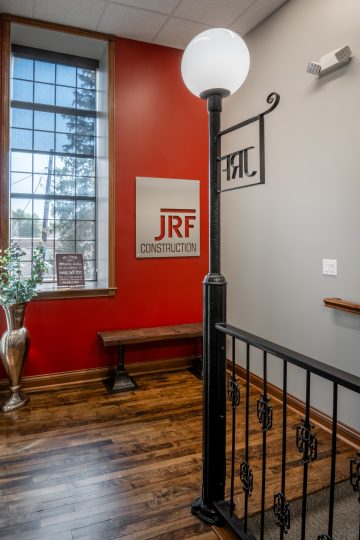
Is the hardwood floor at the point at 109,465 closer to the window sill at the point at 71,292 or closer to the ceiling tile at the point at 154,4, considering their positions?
the window sill at the point at 71,292

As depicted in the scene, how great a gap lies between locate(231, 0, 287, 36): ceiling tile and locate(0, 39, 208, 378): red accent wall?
0.72 m

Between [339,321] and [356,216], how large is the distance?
734 mm

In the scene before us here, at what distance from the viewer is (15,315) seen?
3.06 m

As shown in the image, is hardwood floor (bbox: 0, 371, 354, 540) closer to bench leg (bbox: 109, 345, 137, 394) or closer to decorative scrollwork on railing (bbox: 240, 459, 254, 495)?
bench leg (bbox: 109, 345, 137, 394)

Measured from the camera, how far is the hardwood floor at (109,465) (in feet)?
6.00

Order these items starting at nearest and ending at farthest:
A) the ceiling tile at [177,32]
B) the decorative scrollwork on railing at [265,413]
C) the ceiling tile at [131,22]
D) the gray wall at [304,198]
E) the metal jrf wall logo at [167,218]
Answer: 1. the decorative scrollwork on railing at [265,413]
2. the gray wall at [304,198]
3. the ceiling tile at [131,22]
4. the ceiling tile at [177,32]
5. the metal jrf wall logo at [167,218]

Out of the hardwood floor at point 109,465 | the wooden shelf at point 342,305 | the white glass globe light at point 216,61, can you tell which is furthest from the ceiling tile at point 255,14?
the hardwood floor at point 109,465

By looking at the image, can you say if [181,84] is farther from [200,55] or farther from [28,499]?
[28,499]

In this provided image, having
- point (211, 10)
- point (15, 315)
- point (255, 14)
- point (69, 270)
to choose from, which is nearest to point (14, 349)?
point (15, 315)

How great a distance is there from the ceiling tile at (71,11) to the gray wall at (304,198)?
4.69 ft

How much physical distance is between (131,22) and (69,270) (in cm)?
A: 235

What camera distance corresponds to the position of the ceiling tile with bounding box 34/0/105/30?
3.12 m

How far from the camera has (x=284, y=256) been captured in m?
3.16

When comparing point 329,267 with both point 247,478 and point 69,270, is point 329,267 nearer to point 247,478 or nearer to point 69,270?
point 247,478
